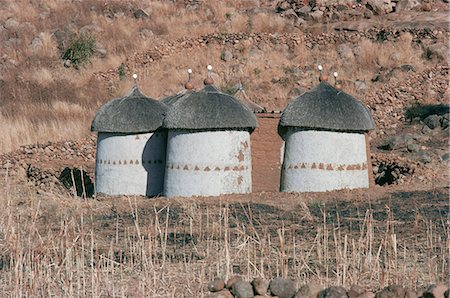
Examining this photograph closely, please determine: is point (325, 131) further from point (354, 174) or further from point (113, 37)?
point (113, 37)

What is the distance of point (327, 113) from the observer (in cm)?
1944

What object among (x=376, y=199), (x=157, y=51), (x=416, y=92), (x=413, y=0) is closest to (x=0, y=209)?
(x=376, y=199)

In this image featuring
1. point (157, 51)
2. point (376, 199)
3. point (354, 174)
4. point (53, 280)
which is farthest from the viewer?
point (157, 51)

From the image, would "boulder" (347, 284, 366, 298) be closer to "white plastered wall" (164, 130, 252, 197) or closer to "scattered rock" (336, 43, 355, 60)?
"white plastered wall" (164, 130, 252, 197)

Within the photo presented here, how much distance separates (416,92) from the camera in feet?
100

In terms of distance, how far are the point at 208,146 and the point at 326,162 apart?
247 cm

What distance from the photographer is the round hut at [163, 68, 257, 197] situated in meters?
19.3

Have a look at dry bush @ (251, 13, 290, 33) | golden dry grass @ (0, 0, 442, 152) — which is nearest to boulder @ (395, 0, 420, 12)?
golden dry grass @ (0, 0, 442, 152)

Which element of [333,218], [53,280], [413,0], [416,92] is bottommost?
[53,280]

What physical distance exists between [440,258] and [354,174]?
8.06 m

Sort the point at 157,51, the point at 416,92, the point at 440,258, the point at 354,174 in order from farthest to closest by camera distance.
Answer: the point at 157,51 < the point at 416,92 < the point at 354,174 < the point at 440,258

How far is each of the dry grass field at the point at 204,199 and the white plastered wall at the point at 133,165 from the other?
3.17 feet

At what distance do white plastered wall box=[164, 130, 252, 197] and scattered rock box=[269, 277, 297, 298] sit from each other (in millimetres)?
9681

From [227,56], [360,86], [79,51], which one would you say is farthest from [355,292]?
[79,51]
